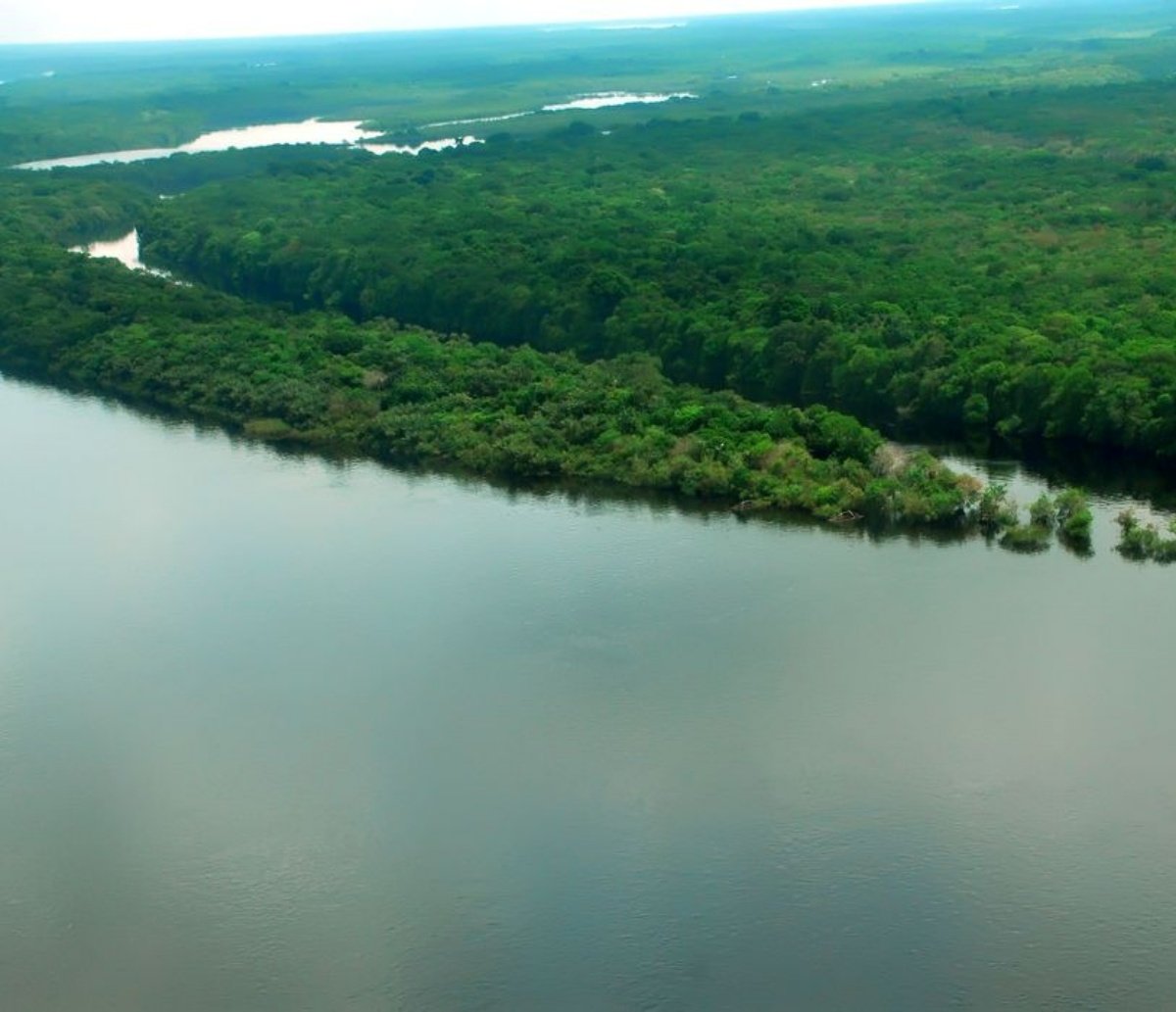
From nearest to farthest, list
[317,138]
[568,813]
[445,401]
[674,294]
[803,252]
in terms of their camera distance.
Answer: [568,813], [445,401], [674,294], [803,252], [317,138]

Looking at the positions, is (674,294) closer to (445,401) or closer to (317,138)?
(445,401)

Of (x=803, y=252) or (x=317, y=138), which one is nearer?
(x=803, y=252)

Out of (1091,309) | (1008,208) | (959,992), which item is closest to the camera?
(959,992)

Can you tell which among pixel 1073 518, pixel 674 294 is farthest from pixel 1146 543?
pixel 674 294

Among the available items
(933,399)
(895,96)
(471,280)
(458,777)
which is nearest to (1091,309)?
(933,399)

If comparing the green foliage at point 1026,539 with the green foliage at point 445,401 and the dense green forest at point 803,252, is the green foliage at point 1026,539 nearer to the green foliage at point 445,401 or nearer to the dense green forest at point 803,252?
the green foliage at point 445,401

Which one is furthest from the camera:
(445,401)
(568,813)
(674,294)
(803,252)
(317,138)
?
(317,138)

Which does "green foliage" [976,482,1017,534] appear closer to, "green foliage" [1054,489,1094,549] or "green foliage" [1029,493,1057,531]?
"green foliage" [1029,493,1057,531]

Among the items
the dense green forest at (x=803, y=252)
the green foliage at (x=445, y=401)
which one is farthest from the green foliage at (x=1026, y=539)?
the dense green forest at (x=803, y=252)

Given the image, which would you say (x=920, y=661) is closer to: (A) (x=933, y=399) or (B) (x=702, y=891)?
(B) (x=702, y=891)
